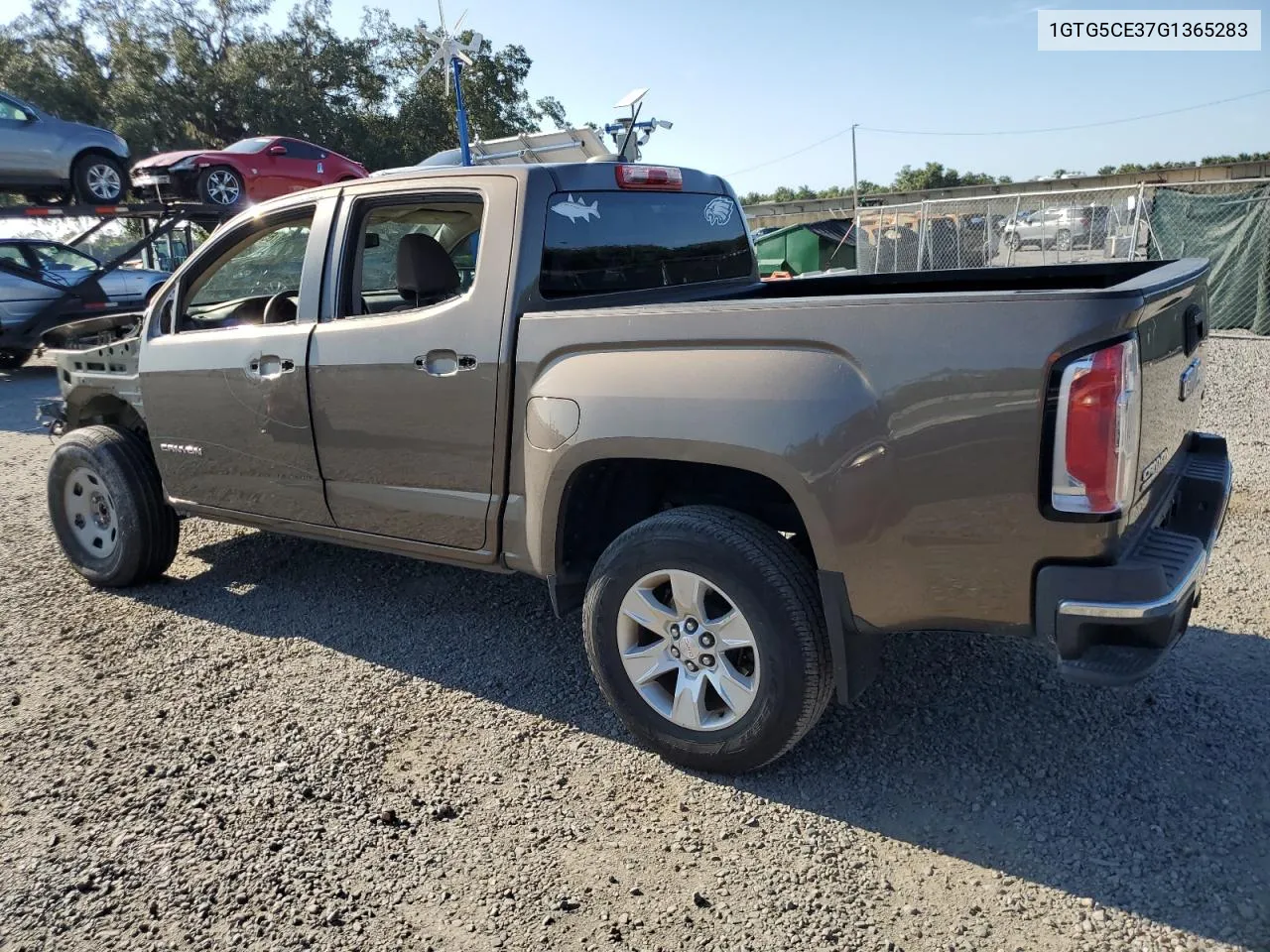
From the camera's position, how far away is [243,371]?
13.2 ft

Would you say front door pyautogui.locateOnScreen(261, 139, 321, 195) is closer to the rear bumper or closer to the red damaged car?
the red damaged car

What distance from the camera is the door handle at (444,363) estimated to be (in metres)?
3.30

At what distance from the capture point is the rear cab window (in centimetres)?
340

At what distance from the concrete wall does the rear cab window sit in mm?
24481

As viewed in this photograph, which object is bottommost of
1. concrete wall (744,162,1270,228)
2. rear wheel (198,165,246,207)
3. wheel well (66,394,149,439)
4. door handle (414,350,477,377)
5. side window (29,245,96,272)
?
wheel well (66,394,149,439)

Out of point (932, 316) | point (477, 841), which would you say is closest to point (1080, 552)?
point (932, 316)

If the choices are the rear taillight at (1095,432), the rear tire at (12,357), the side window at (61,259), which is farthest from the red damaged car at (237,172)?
the rear taillight at (1095,432)

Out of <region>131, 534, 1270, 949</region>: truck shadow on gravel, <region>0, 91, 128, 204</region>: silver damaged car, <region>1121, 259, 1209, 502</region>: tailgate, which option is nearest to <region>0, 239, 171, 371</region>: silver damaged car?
<region>0, 91, 128, 204</region>: silver damaged car

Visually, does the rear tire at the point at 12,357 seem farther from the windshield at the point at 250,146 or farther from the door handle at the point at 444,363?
the door handle at the point at 444,363

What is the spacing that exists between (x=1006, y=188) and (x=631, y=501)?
3557 centimetres

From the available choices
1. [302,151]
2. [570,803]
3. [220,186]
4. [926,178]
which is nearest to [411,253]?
[570,803]

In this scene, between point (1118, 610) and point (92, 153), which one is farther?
point (92, 153)

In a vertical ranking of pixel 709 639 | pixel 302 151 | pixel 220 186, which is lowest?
pixel 709 639

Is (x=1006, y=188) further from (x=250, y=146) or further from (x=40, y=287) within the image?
(x=40, y=287)
